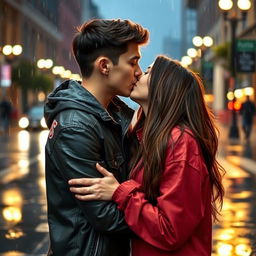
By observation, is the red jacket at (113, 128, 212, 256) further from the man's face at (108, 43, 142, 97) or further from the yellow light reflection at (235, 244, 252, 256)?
the yellow light reflection at (235, 244, 252, 256)

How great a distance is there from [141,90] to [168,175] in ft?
1.30

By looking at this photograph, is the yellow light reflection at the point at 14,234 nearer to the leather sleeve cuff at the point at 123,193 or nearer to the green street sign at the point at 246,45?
the leather sleeve cuff at the point at 123,193

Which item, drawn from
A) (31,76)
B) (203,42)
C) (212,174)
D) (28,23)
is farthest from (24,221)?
(28,23)

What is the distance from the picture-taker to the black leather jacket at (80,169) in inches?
96.3

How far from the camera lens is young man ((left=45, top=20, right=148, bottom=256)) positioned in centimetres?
245

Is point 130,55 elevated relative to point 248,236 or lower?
elevated

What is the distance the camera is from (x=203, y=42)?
125ft

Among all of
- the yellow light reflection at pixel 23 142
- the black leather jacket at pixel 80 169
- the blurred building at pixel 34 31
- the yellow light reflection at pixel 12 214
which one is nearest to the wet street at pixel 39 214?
the yellow light reflection at pixel 12 214

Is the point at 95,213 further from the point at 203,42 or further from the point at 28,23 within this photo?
the point at 28,23

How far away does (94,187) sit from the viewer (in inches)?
96.3

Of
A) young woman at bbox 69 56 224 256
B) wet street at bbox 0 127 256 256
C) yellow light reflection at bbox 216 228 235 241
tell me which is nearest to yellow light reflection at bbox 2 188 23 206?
wet street at bbox 0 127 256 256

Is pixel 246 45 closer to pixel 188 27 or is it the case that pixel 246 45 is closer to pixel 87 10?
pixel 188 27

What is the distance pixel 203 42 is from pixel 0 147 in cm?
1757

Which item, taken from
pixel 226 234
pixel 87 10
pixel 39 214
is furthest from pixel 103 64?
pixel 87 10
